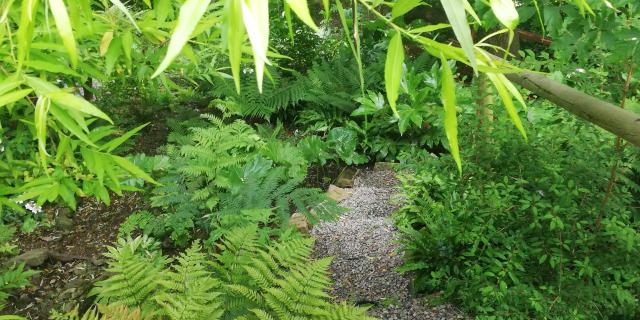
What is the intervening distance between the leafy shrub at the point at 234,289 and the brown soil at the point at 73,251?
1.10m

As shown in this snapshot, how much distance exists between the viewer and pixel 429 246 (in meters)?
2.66

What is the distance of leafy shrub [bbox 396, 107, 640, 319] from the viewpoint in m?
2.07

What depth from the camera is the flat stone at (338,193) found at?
161 inches

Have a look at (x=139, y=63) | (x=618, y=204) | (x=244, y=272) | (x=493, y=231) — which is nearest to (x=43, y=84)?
(x=139, y=63)

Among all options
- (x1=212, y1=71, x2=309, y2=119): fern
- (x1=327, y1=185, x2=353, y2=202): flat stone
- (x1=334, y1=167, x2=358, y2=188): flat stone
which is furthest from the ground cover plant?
(x1=212, y1=71, x2=309, y2=119): fern

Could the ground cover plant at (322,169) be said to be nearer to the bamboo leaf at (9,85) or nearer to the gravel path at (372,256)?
the bamboo leaf at (9,85)

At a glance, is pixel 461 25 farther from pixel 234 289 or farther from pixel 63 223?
pixel 63 223

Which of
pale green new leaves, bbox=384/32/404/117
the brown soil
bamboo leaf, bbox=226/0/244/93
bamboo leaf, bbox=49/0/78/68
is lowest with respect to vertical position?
the brown soil

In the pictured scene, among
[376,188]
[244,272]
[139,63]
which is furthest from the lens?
[376,188]

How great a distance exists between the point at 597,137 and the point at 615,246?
0.43 meters

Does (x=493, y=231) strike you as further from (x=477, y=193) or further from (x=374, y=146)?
(x=374, y=146)

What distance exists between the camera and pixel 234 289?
6.45 ft

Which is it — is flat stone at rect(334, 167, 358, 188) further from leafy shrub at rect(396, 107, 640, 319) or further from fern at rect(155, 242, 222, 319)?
fern at rect(155, 242, 222, 319)

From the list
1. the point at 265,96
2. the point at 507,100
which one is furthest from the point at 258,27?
the point at 265,96
